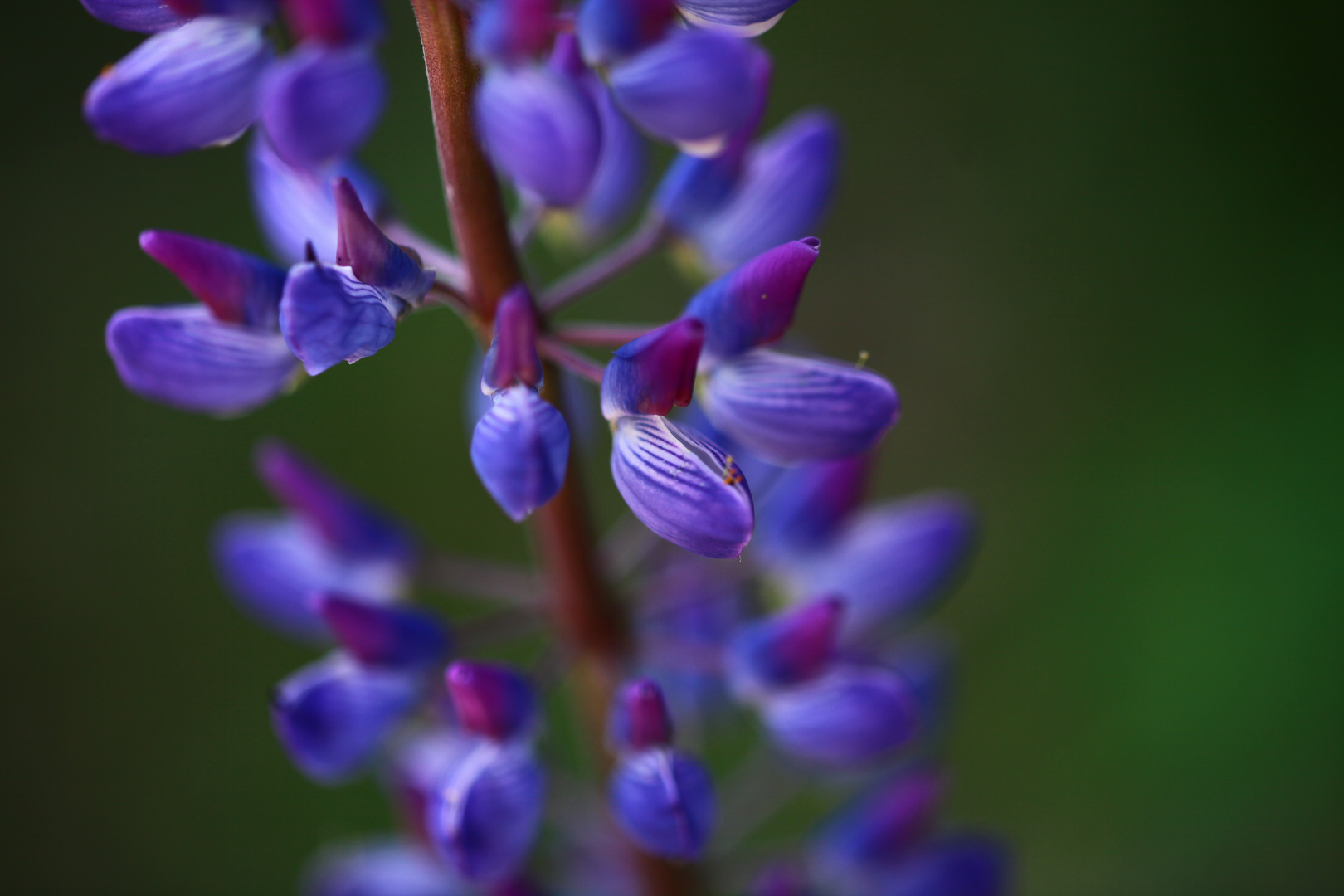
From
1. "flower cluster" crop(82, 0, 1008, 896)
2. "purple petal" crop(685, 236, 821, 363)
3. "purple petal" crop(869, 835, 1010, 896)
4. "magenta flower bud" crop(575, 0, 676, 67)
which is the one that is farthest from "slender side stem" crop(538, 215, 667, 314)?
"purple petal" crop(869, 835, 1010, 896)

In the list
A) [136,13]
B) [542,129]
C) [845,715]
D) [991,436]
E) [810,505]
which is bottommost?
[991,436]

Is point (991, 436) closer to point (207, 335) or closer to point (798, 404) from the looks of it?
point (798, 404)

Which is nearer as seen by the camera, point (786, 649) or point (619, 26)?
point (619, 26)

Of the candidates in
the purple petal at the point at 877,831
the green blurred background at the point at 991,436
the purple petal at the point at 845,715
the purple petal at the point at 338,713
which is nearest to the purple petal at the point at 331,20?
the purple petal at the point at 338,713

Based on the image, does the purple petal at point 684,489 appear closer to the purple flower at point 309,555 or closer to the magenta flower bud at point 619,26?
the magenta flower bud at point 619,26

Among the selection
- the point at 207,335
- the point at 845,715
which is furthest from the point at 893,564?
the point at 207,335

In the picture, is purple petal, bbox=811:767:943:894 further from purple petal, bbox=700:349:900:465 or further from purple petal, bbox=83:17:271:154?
purple petal, bbox=83:17:271:154

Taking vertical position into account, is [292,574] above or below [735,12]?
below
